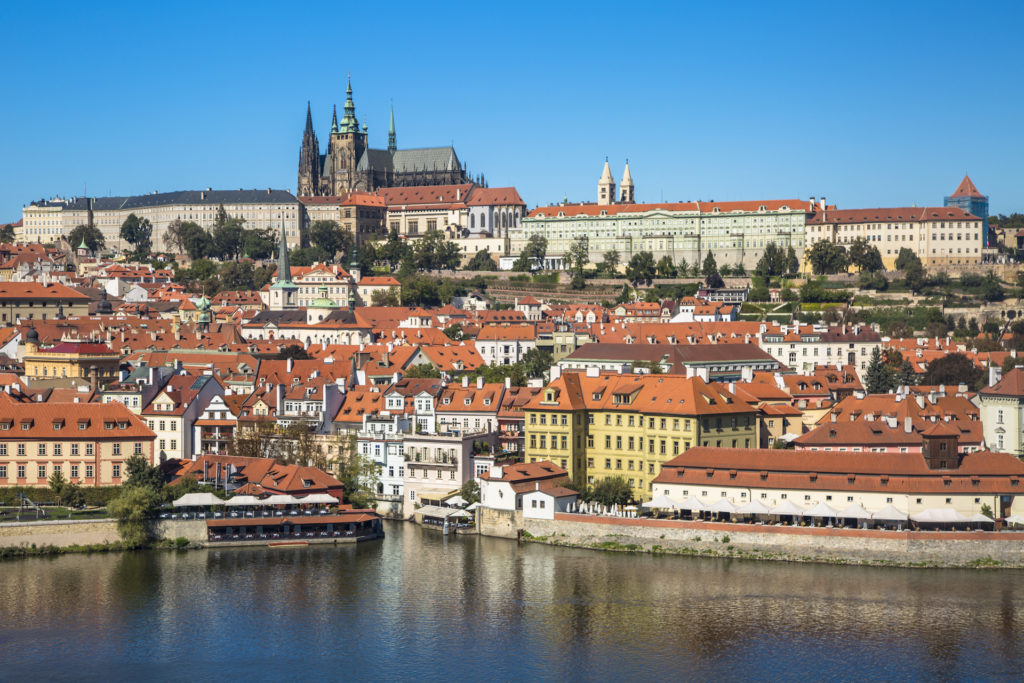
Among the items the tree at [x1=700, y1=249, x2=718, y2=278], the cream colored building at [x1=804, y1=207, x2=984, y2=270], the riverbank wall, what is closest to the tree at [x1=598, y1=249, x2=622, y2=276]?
the tree at [x1=700, y1=249, x2=718, y2=278]

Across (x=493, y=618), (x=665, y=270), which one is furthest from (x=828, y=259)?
(x=493, y=618)

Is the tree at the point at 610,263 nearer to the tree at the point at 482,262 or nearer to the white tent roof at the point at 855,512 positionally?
the tree at the point at 482,262

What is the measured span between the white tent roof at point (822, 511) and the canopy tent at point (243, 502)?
50.7ft

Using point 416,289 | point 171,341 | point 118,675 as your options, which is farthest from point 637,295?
point 118,675

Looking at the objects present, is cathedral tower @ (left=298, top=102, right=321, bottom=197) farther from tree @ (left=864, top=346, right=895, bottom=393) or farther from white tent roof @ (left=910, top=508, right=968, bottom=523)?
white tent roof @ (left=910, top=508, right=968, bottom=523)

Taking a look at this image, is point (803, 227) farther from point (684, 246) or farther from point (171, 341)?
point (171, 341)

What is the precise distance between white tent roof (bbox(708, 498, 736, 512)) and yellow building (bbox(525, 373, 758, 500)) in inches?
131

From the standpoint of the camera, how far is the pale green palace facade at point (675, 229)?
13000 centimetres

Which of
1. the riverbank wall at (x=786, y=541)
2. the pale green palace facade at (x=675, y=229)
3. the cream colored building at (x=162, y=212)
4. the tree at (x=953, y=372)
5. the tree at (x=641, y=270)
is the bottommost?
the riverbank wall at (x=786, y=541)

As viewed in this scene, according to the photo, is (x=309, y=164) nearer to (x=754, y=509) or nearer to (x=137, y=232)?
(x=137, y=232)

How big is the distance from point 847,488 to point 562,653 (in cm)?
1190

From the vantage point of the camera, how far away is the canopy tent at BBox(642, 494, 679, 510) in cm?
4353


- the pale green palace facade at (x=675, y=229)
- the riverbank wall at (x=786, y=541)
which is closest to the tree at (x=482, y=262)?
the pale green palace facade at (x=675, y=229)

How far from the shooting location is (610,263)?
13100 cm
